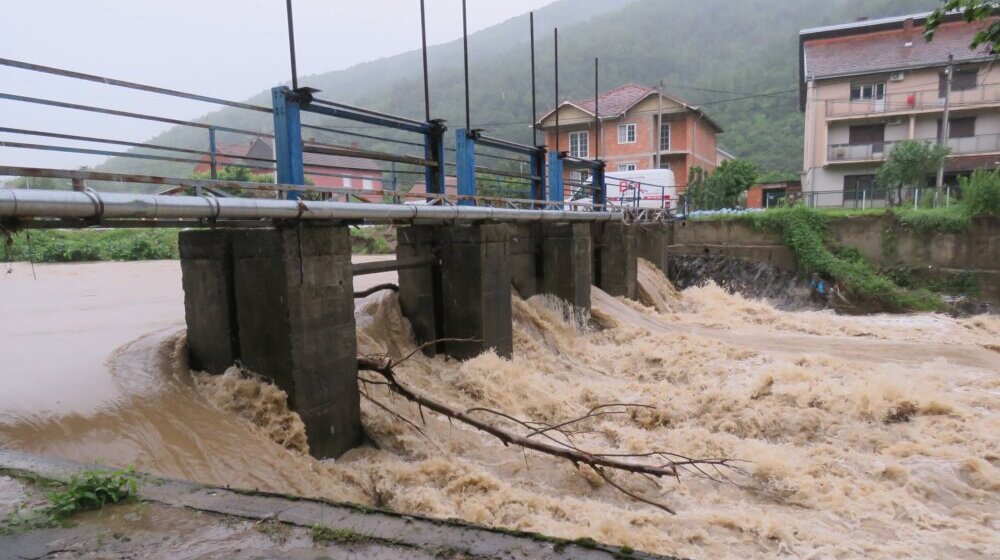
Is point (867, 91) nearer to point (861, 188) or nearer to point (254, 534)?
point (861, 188)

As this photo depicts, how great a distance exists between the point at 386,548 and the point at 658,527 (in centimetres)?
375

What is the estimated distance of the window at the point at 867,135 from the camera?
31.9 m

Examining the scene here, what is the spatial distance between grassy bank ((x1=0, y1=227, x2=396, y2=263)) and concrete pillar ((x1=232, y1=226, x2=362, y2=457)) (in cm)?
1712

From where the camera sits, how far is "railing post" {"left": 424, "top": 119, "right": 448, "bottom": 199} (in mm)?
10750

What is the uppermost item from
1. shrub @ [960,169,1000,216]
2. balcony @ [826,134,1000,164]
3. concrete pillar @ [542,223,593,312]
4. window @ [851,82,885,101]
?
window @ [851,82,885,101]

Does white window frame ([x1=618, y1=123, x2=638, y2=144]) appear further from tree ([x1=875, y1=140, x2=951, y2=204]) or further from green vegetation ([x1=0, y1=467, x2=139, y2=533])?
green vegetation ([x1=0, y1=467, x2=139, y2=533])

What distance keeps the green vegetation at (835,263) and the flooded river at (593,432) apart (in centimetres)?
734

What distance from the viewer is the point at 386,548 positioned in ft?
8.64

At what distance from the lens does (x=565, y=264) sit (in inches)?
561

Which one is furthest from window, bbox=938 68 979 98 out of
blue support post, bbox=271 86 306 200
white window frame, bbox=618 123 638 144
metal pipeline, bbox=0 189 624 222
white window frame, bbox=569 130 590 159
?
blue support post, bbox=271 86 306 200

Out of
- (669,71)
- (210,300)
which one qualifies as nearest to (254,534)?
(210,300)

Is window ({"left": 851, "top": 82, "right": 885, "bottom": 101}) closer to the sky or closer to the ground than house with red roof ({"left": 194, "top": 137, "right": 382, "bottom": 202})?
closer to the sky

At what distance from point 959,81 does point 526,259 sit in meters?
29.8

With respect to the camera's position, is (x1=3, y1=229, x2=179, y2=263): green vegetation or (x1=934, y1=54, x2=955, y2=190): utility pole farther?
(x1=934, y1=54, x2=955, y2=190): utility pole
